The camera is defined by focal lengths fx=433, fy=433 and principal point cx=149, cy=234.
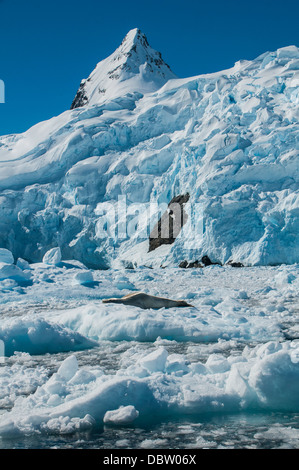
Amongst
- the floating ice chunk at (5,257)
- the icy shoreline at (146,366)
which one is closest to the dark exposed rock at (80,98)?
the floating ice chunk at (5,257)

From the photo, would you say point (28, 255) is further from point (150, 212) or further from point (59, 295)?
point (59, 295)

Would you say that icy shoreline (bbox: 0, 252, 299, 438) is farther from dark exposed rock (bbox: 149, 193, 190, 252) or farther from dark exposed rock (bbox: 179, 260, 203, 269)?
dark exposed rock (bbox: 149, 193, 190, 252)

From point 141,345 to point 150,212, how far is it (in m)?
20.0

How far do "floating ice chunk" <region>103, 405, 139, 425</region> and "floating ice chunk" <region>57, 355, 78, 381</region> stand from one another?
76cm

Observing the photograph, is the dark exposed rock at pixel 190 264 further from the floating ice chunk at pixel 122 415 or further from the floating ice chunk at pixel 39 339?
the floating ice chunk at pixel 122 415

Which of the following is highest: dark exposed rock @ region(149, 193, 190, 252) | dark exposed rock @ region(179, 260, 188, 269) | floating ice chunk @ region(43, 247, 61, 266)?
dark exposed rock @ region(149, 193, 190, 252)

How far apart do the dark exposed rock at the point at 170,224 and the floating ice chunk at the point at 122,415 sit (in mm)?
20084

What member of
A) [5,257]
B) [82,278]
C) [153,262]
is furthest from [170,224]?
[82,278]

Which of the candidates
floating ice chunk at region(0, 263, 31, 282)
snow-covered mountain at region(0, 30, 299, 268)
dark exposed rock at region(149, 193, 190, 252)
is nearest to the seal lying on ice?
floating ice chunk at region(0, 263, 31, 282)

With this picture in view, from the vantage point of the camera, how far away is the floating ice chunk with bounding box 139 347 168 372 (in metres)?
3.88

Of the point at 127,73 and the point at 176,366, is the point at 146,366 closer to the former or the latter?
the point at 176,366

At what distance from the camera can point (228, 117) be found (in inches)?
1006

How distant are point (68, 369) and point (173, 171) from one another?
21690 mm

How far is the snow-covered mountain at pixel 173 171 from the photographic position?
2077 cm
